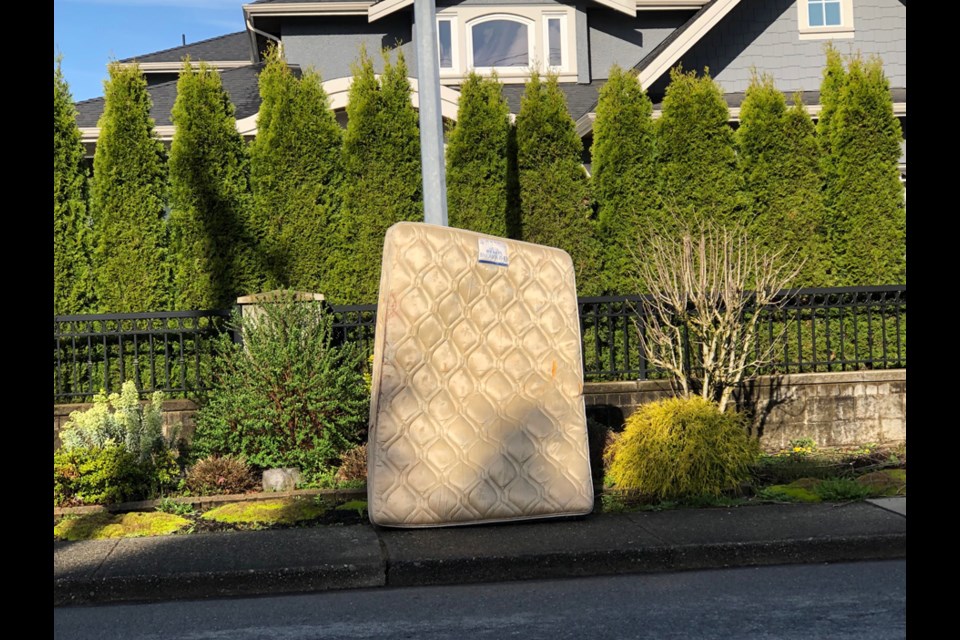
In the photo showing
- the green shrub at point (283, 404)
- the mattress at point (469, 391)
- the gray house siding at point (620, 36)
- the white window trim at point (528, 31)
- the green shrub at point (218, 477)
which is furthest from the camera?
the gray house siding at point (620, 36)

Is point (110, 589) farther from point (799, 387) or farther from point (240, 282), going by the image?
point (799, 387)

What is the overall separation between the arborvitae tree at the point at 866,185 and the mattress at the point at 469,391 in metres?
5.85

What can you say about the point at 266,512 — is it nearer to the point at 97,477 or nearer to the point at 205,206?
the point at 97,477

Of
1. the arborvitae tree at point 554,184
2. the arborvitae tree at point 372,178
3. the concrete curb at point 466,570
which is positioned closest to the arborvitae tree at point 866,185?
the arborvitae tree at point 554,184

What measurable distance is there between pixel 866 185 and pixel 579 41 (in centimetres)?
770

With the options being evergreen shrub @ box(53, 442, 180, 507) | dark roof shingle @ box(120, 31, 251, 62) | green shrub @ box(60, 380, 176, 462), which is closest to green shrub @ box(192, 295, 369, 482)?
green shrub @ box(60, 380, 176, 462)

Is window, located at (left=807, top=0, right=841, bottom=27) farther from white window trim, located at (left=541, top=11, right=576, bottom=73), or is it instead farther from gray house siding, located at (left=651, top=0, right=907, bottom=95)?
white window trim, located at (left=541, top=11, right=576, bottom=73)

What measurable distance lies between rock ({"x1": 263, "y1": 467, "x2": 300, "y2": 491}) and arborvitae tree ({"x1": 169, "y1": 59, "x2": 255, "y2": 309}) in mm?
3198

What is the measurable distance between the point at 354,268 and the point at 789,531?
626cm

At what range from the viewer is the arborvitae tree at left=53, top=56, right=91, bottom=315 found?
10500 mm

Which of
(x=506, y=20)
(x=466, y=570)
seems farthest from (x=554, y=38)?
(x=466, y=570)

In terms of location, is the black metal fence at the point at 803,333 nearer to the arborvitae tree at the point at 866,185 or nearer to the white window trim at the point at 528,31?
the arborvitae tree at the point at 866,185

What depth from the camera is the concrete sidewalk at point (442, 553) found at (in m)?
5.33
